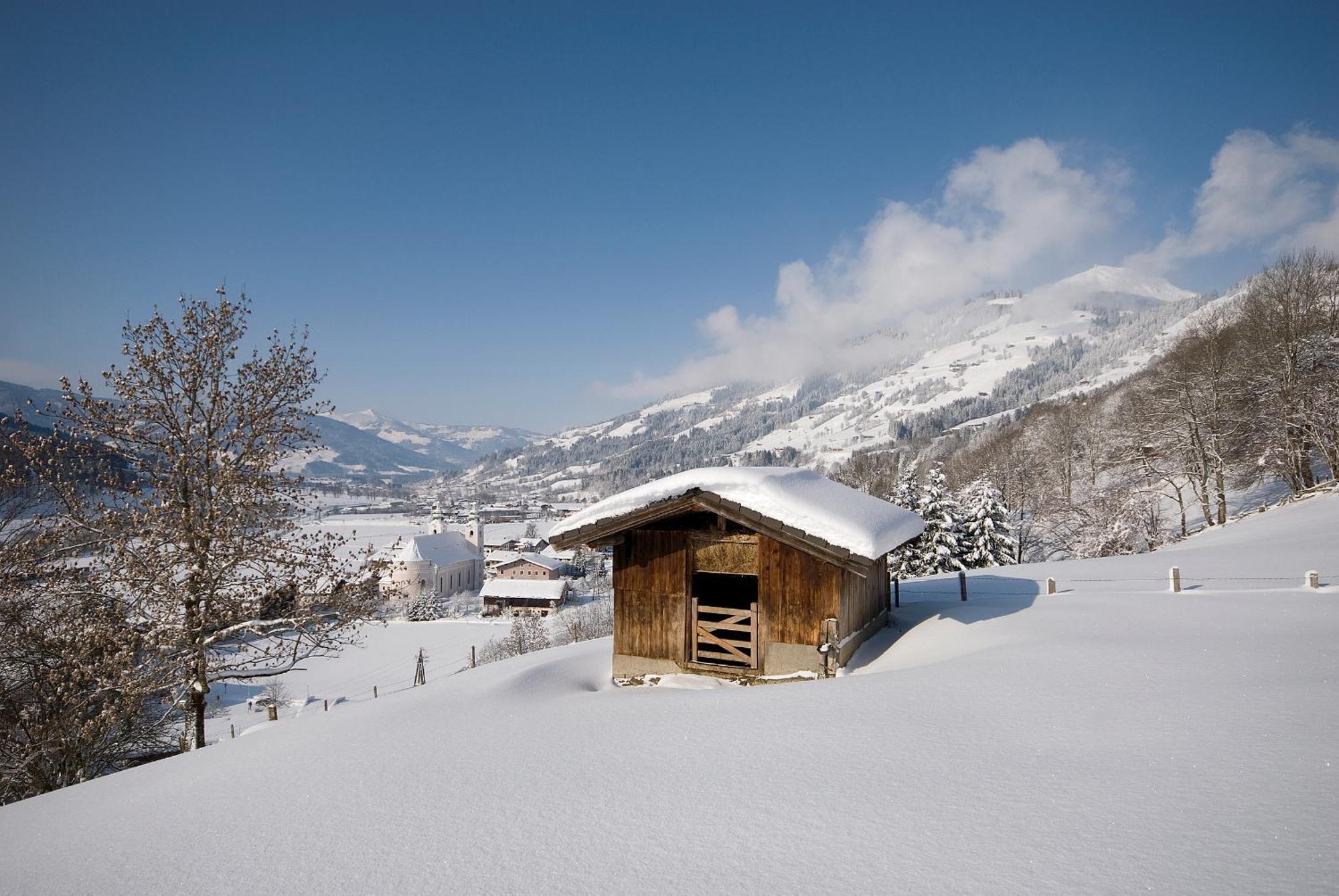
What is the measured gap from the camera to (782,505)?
10.1 metres

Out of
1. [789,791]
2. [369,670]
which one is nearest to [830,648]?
[789,791]

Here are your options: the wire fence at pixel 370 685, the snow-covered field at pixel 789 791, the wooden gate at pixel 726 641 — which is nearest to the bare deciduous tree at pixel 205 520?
the snow-covered field at pixel 789 791

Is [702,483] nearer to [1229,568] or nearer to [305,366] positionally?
[305,366]

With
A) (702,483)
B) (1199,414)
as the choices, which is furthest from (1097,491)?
(702,483)

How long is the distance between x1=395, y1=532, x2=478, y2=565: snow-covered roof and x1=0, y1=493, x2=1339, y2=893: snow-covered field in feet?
323

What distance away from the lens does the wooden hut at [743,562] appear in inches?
399

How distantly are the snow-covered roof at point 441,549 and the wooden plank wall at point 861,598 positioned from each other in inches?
3768

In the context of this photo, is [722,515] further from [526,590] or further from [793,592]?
[526,590]

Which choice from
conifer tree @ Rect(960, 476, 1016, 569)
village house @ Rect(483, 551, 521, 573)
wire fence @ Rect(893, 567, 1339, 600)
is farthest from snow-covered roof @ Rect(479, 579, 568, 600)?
wire fence @ Rect(893, 567, 1339, 600)

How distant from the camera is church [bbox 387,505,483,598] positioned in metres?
97.9

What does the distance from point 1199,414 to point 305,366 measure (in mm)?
41612

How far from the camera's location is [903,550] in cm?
3531

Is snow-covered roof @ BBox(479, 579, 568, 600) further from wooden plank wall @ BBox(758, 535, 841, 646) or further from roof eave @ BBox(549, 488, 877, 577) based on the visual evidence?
wooden plank wall @ BBox(758, 535, 841, 646)

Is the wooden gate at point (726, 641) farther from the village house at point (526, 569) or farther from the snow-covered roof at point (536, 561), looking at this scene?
the snow-covered roof at point (536, 561)
